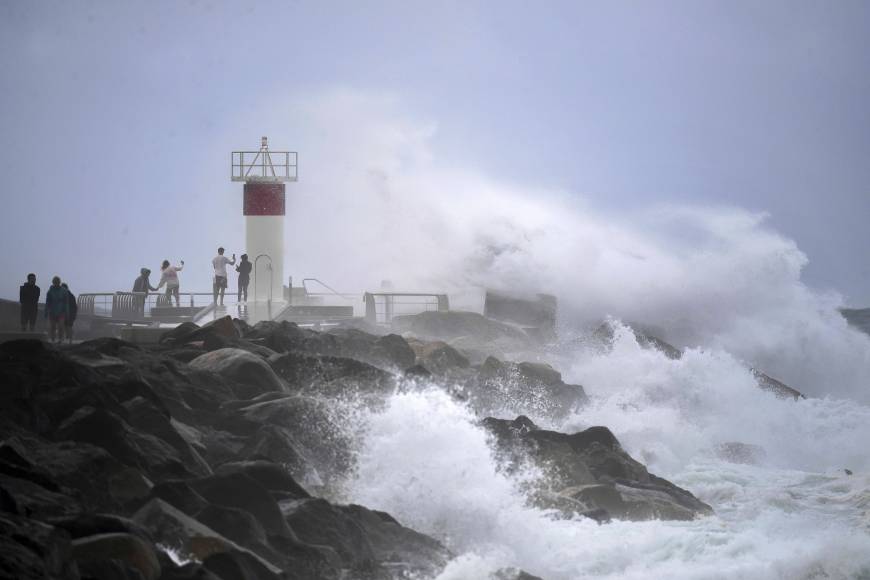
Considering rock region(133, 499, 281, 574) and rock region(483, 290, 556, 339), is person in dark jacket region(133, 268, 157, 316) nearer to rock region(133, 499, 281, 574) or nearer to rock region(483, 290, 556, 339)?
rock region(483, 290, 556, 339)

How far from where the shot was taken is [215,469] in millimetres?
7879

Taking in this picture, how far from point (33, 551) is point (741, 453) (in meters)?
11.4

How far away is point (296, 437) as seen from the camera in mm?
9188

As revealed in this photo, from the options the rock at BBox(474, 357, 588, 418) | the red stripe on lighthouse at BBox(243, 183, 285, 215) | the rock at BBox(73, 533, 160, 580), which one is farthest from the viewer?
the red stripe on lighthouse at BBox(243, 183, 285, 215)

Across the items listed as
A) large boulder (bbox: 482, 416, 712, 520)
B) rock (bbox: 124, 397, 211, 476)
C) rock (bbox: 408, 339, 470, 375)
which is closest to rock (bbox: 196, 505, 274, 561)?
rock (bbox: 124, 397, 211, 476)

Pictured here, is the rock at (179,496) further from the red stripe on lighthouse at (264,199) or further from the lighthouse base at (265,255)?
the red stripe on lighthouse at (264,199)

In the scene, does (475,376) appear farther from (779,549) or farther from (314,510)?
(314,510)

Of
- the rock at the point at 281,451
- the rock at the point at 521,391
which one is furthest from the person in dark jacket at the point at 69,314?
the rock at the point at 281,451

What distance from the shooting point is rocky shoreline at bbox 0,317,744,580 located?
18.3 ft

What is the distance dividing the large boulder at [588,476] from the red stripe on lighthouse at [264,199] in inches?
550

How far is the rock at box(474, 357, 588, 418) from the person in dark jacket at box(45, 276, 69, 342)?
5.45 metres

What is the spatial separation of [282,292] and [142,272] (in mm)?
3561

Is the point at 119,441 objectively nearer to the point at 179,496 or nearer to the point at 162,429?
the point at 162,429

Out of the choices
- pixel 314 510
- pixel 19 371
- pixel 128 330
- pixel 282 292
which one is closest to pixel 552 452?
pixel 314 510
